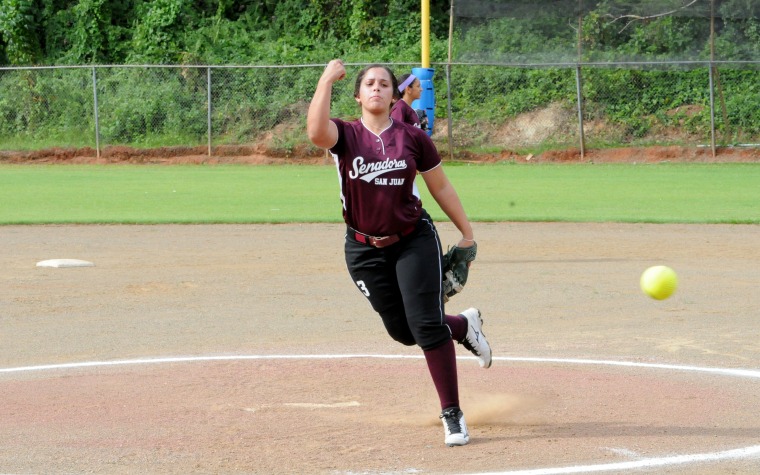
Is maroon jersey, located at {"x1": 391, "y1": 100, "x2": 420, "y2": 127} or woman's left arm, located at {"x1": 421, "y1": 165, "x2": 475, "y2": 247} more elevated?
maroon jersey, located at {"x1": 391, "y1": 100, "x2": 420, "y2": 127}

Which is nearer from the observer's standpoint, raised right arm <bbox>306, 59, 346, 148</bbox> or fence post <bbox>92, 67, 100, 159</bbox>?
raised right arm <bbox>306, 59, 346, 148</bbox>

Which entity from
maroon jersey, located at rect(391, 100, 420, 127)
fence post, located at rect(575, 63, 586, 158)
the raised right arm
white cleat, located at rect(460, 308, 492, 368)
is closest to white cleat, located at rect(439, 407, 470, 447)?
white cleat, located at rect(460, 308, 492, 368)

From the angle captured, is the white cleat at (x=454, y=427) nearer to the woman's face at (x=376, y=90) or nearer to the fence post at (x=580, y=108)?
the woman's face at (x=376, y=90)

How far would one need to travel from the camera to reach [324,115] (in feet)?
16.8

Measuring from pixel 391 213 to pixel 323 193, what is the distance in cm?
1467

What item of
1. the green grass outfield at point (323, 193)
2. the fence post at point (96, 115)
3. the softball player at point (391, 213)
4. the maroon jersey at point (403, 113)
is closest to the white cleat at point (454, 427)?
the softball player at point (391, 213)

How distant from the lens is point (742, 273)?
1075 centimetres

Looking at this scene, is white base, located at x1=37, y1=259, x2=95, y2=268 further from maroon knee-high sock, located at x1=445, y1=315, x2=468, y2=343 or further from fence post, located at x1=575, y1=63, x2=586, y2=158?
fence post, located at x1=575, y1=63, x2=586, y2=158

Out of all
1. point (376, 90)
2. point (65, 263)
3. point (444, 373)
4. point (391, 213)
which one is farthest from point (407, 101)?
point (444, 373)

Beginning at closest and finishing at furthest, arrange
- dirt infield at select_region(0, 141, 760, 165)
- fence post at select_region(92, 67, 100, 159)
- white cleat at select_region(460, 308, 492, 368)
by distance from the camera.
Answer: white cleat at select_region(460, 308, 492, 368) < dirt infield at select_region(0, 141, 760, 165) < fence post at select_region(92, 67, 100, 159)

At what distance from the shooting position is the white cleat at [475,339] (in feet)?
19.3

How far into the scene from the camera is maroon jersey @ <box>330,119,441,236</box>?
17.2 ft

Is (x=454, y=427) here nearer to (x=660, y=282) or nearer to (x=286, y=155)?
(x=660, y=282)

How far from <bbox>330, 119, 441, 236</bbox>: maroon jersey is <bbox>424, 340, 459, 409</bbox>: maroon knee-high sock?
2.11 feet
